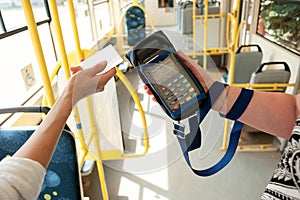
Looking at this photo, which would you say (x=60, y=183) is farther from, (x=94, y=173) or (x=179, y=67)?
(x=94, y=173)

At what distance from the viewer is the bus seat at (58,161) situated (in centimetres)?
84

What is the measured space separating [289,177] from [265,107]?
21cm

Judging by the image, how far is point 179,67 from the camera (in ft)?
2.08

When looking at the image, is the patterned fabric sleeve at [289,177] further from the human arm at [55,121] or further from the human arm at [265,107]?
the human arm at [55,121]

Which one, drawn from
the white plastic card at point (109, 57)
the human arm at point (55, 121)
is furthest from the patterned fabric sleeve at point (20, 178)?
the white plastic card at point (109, 57)

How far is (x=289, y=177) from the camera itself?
0.51 metres

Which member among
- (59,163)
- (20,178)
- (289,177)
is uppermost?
(20,178)

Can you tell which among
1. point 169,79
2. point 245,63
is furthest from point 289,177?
point 245,63

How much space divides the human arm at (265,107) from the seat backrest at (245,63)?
6.13 feet

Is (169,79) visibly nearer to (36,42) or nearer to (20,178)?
(20,178)

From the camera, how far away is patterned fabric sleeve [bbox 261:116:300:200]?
499 mm

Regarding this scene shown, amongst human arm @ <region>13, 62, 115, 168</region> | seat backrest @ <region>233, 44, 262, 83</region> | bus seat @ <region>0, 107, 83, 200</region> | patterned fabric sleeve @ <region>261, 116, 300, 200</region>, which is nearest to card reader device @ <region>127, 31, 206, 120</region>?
human arm @ <region>13, 62, 115, 168</region>

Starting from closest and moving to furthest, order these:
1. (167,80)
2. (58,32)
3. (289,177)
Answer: (289,177)
(167,80)
(58,32)

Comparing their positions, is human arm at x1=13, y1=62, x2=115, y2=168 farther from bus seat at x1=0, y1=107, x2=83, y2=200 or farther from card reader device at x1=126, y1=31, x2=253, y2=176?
bus seat at x1=0, y1=107, x2=83, y2=200
